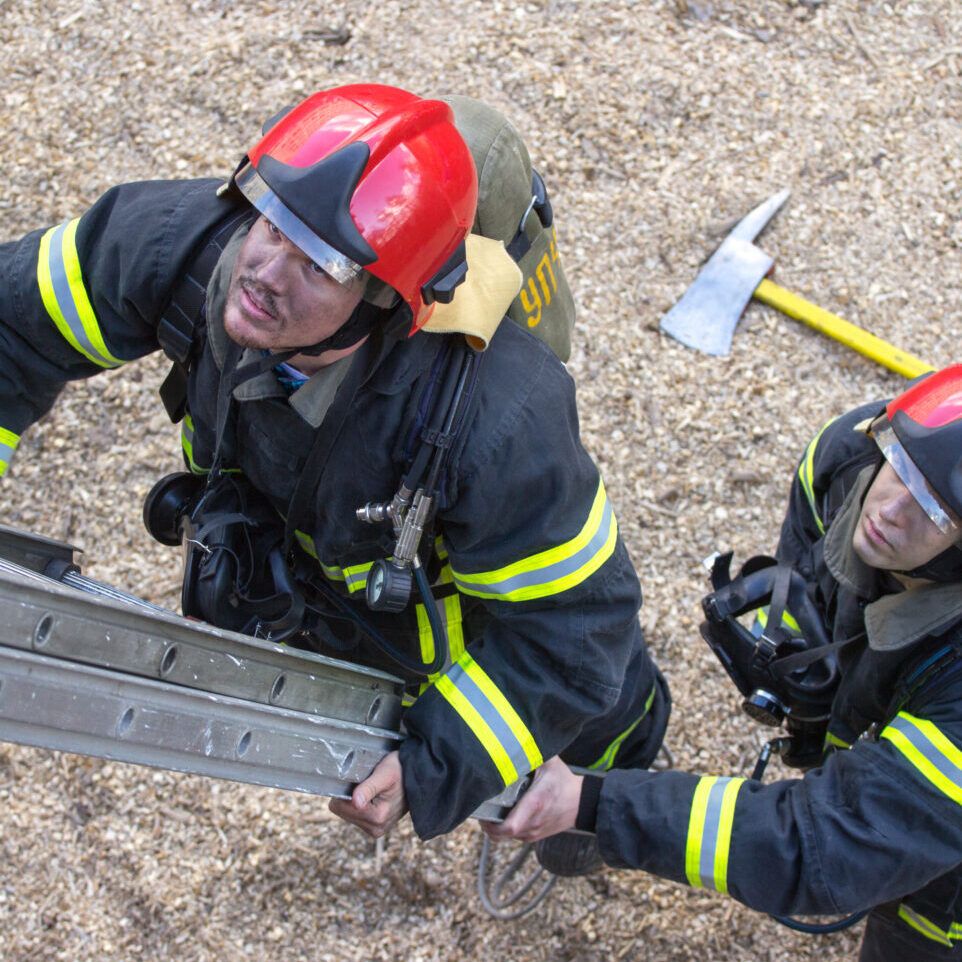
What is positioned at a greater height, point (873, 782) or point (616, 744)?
point (873, 782)

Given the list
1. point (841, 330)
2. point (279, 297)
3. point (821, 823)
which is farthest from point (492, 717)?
point (841, 330)

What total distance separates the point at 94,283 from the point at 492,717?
135 cm

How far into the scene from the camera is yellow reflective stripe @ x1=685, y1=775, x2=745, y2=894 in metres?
2.79

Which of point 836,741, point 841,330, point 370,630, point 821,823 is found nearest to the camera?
point 821,823

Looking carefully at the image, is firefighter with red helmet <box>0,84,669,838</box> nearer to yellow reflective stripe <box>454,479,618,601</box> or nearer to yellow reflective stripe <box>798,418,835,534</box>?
yellow reflective stripe <box>454,479,618,601</box>

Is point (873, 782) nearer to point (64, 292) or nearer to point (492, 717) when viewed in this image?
point (492, 717)

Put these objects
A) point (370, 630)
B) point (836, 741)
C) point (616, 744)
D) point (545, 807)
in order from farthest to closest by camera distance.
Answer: point (616, 744) < point (836, 741) < point (545, 807) < point (370, 630)

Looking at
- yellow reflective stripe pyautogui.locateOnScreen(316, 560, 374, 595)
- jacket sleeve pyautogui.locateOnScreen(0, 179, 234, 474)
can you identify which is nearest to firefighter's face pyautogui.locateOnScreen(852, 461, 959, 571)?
yellow reflective stripe pyautogui.locateOnScreen(316, 560, 374, 595)

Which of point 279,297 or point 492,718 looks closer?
point 279,297

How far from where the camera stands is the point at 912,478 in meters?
2.68

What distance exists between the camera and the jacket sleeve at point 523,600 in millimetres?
2197

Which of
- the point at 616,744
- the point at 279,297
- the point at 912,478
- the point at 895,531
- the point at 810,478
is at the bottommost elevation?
the point at 616,744

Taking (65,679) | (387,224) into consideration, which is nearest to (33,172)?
(387,224)

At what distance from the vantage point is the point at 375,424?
222 cm
